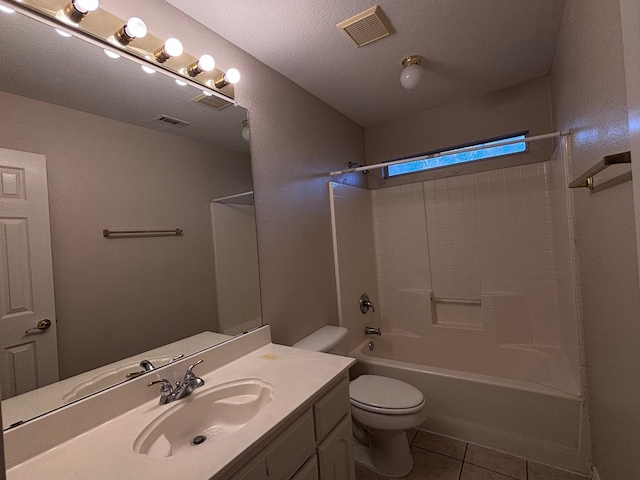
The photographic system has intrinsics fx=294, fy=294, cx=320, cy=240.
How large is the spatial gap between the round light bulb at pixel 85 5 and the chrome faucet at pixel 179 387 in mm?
1304

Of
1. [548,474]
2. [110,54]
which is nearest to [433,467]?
[548,474]

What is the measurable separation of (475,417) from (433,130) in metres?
2.20

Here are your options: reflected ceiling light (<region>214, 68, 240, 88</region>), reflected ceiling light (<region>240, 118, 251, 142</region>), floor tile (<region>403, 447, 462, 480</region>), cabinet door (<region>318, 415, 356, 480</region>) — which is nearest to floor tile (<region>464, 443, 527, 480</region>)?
floor tile (<region>403, 447, 462, 480</region>)

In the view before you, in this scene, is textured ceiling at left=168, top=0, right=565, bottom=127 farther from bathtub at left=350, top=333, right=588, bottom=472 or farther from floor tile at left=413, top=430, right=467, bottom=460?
floor tile at left=413, top=430, right=467, bottom=460

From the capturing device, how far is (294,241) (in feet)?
6.20

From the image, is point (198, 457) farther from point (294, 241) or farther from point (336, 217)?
point (336, 217)

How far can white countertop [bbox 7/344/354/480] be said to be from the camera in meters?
0.73

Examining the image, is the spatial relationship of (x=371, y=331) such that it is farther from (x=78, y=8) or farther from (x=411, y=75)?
(x=78, y=8)

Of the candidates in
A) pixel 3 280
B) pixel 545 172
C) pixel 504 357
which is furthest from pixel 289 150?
pixel 504 357

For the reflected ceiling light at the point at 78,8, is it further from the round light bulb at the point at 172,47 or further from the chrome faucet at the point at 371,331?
the chrome faucet at the point at 371,331

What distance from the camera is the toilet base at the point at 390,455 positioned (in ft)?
5.32

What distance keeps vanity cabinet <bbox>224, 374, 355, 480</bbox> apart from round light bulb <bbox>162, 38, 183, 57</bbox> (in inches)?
57.6

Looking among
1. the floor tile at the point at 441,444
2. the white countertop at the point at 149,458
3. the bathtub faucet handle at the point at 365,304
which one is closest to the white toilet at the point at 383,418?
the floor tile at the point at 441,444

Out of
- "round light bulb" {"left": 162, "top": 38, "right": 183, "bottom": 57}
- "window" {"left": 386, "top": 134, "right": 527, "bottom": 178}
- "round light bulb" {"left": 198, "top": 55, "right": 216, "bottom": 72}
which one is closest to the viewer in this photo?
"round light bulb" {"left": 162, "top": 38, "right": 183, "bottom": 57}
